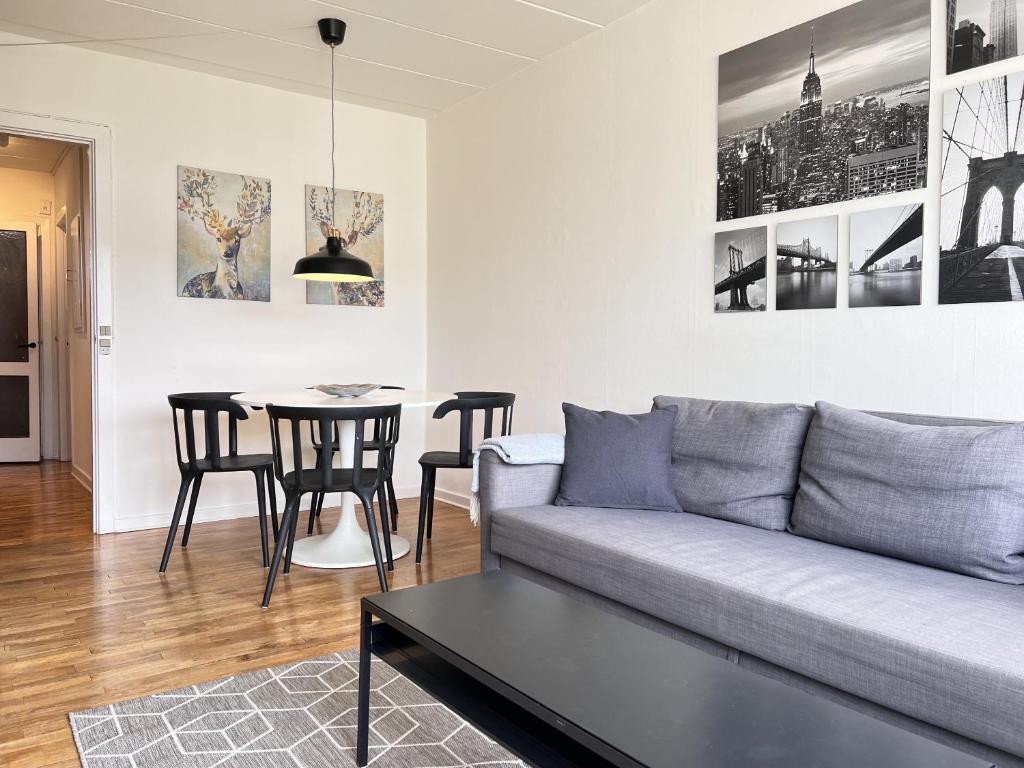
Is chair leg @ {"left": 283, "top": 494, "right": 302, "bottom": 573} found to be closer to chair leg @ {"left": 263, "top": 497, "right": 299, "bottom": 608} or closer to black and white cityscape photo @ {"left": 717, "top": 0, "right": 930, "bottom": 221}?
chair leg @ {"left": 263, "top": 497, "right": 299, "bottom": 608}

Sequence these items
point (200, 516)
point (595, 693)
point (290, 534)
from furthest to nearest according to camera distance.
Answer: point (200, 516) → point (290, 534) → point (595, 693)

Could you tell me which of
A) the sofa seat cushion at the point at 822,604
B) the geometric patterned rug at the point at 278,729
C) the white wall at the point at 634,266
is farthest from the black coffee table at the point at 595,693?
the white wall at the point at 634,266

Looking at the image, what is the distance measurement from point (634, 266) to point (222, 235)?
101 inches

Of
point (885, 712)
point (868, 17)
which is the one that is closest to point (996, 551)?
point (885, 712)

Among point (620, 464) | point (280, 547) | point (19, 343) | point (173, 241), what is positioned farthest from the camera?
point (19, 343)

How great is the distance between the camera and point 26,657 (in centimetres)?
247

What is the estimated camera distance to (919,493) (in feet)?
6.89

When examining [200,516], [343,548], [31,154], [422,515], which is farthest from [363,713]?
[31,154]

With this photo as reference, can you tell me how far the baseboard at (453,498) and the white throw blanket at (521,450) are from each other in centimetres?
192

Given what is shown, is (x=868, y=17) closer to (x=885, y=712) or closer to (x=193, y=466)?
(x=885, y=712)

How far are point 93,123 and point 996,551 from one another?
15.2 ft

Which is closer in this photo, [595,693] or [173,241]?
[595,693]

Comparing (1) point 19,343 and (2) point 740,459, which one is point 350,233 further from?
(1) point 19,343

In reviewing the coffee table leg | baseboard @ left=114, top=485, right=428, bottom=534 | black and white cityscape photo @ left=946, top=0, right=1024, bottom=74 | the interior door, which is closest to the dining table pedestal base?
baseboard @ left=114, top=485, right=428, bottom=534
